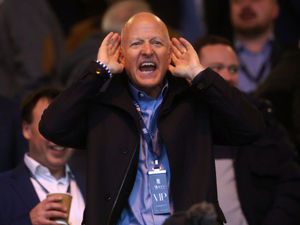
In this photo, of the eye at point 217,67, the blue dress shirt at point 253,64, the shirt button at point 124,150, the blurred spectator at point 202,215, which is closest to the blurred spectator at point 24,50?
the blue dress shirt at point 253,64

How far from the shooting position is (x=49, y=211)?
10.6 feet

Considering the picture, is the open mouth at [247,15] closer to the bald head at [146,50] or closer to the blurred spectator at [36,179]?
the blurred spectator at [36,179]

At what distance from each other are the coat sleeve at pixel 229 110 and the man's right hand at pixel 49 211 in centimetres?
88

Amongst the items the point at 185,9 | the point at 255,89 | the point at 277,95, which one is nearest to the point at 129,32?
the point at 277,95

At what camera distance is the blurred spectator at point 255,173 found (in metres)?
3.82

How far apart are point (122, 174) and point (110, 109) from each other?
1.08 feet

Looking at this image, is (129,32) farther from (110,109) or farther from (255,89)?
(255,89)

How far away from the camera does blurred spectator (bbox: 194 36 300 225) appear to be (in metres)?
3.82

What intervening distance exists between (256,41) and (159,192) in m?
2.98

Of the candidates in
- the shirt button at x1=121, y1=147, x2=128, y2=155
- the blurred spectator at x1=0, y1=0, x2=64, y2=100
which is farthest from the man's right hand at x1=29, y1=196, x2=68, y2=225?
the blurred spectator at x1=0, y1=0, x2=64, y2=100

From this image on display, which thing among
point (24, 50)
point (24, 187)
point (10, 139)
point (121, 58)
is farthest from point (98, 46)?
point (121, 58)

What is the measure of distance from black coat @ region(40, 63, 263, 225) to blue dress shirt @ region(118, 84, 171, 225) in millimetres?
45

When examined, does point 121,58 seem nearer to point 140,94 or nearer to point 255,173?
point 140,94

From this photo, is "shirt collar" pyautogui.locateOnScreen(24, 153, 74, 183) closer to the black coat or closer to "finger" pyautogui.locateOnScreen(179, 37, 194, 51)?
the black coat
